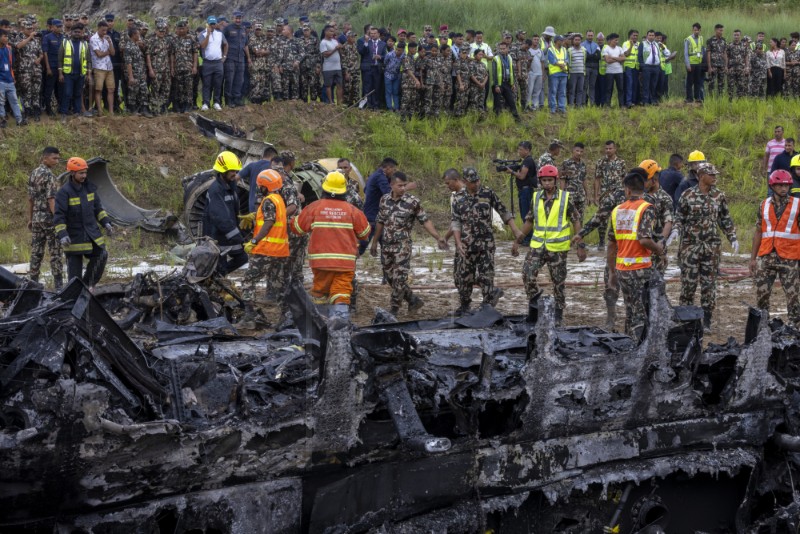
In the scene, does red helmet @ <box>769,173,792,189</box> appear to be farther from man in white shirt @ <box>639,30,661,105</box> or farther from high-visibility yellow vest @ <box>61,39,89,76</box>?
man in white shirt @ <box>639,30,661,105</box>

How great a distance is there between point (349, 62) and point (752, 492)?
15.7 meters

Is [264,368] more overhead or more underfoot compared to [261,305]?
more overhead

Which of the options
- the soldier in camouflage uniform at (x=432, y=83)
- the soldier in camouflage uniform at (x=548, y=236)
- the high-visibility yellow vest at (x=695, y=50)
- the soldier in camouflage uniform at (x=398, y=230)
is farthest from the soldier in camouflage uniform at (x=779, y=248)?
the high-visibility yellow vest at (x=695, y=50)

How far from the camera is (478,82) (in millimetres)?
21641

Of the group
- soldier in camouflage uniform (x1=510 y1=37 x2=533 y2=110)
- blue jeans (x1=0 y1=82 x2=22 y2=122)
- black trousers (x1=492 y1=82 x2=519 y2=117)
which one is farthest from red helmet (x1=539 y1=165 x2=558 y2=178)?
soldier in camouflage uniform (x1=510 y1=37 x2=533 y2=110)

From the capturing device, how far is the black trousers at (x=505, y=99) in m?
22.3

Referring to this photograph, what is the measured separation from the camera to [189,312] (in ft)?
35.2

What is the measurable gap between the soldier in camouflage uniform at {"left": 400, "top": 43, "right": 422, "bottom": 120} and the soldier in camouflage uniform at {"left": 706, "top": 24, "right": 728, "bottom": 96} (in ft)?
24.0

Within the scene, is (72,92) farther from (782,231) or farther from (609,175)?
(782,231)

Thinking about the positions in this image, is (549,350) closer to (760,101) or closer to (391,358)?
(391,358)

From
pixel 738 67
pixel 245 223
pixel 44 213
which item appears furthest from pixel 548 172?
pixel 738 67

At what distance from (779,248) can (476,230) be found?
10.8 feet

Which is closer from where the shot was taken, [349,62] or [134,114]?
[134,114]

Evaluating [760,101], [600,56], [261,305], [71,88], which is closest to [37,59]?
[71,88]
